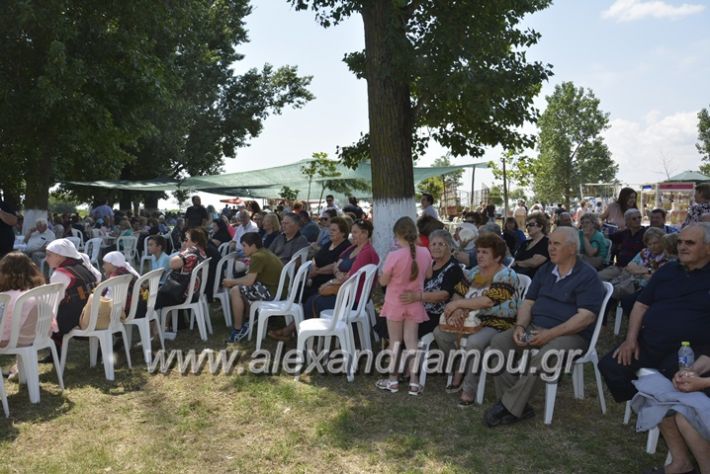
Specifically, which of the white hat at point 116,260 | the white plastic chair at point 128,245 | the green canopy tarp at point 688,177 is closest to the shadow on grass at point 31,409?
the white hat at point 116,260

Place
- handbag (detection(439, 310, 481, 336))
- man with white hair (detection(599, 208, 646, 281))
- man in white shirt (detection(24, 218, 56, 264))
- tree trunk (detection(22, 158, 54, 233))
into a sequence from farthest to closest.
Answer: tree trunk (detection(22, 158, 54, 233)) < man in white shirt (detection(24, 218, 56, 264)) < man with white hair (detection(599, 208, 646, 281)) < handbag (detection(439, 310, 481, 336))

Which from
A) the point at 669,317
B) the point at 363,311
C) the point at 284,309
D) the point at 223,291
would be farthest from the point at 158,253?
the point at 669,317

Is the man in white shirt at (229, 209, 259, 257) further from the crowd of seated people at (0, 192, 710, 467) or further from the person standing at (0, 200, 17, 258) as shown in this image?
the person standing at (0, 200, 17, 258)

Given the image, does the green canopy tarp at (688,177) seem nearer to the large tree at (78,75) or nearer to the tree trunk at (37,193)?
the large tree at (78,75)

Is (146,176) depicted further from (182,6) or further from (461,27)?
(461,27)

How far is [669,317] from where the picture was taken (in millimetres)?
3744

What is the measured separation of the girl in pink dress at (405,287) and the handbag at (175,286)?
2.48 m

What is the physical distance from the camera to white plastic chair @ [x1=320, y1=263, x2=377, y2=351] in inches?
219

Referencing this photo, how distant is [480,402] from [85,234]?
1384 centimetres

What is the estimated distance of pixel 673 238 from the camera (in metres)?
5.59

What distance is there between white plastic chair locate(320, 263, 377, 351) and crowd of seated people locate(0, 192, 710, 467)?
0.73ft

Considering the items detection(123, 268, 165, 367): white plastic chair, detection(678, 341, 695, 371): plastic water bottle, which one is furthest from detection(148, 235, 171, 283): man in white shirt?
detection(678, 341, 695, 371): plastic water bottle

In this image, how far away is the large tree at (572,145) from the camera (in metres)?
67.8

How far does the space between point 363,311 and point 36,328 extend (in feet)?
8.51
